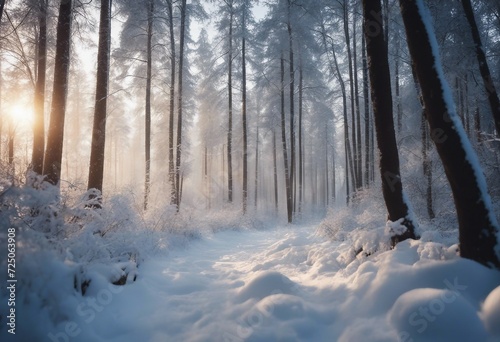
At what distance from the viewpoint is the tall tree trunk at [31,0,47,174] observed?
8163mm

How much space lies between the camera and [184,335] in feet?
8.95

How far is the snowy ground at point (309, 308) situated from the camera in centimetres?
237

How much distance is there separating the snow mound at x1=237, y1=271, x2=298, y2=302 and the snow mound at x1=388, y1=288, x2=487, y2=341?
1.33m

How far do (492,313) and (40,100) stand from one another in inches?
522

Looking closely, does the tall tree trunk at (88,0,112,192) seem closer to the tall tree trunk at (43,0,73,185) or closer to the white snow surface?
the tall tree trunk at (43,0,73,185)

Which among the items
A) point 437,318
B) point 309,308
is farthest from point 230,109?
point 437,318

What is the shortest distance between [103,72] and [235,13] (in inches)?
454

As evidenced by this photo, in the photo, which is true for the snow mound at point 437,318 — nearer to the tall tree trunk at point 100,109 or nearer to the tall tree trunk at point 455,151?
the tall tree trunk at point 455,151

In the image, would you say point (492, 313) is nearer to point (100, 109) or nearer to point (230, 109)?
point (100, 109)

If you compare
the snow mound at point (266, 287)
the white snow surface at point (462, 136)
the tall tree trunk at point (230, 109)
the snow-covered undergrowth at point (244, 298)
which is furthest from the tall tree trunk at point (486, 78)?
the tall tree trunk at point (230, 109)

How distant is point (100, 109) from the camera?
6629 millimetres

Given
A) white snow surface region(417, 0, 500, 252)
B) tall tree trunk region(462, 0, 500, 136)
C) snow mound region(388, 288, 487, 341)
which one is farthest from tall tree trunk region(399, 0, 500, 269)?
tall tree trunk region(462, 0, 500, 136)

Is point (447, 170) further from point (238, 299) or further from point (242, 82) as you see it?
point (242, 82)

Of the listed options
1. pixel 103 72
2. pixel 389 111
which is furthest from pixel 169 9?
pixel 389 111
